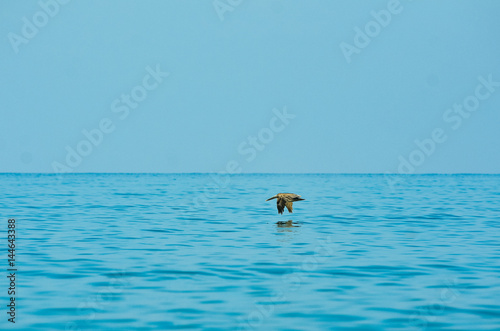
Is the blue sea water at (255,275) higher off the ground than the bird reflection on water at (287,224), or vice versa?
the bird reflection on water at (287,224)

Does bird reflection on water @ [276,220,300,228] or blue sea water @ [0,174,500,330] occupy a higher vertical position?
bird reflection on water @ [276,220,300,228]

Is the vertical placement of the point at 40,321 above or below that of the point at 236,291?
below

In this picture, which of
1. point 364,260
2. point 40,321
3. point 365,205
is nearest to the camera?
point 40,321

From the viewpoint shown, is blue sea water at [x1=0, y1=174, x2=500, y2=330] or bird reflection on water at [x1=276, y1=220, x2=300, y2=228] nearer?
blue sea water at [x1=0, y1=174, x2=500, y2=330]

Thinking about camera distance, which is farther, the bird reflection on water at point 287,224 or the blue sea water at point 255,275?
the bird reflection on water at point 287,224

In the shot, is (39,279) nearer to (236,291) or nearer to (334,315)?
(236,291)

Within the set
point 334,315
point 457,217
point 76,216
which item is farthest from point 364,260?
point 76,216

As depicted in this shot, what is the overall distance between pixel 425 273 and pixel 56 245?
11.2 meters

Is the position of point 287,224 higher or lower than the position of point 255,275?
higher

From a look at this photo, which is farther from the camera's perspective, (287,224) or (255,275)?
(287,224)

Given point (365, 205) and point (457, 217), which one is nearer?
point (457, 217)

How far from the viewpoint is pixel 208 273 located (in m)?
16.6

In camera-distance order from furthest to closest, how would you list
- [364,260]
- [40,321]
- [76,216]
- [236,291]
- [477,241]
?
1. [76,216]
2. [477,241]
3. [364,260]
4. [236,291]
5. [40,321]

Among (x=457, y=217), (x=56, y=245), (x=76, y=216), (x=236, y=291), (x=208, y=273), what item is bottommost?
(x=236, y=291)
